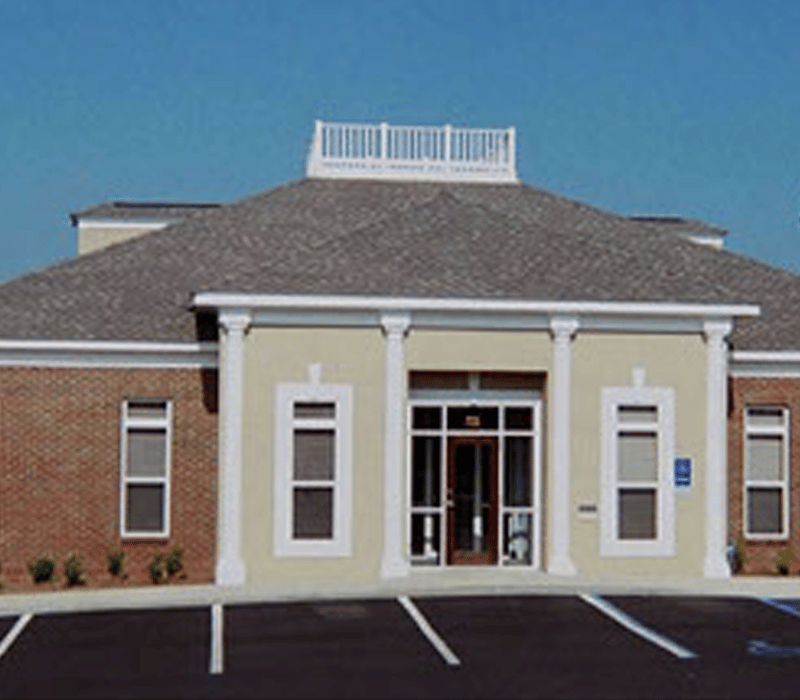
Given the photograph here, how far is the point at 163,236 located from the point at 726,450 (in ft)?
40.4

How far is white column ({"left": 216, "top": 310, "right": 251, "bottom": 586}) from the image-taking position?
90.2ft

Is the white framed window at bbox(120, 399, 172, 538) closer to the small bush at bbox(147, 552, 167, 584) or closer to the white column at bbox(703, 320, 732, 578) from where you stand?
the small bush at bbox(147, 552, 167, 584)

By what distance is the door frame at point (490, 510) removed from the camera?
29109 millimetres

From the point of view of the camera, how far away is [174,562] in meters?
29.0

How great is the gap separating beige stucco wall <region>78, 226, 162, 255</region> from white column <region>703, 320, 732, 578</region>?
18256mm

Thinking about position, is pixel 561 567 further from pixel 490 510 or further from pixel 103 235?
pixel 103 235

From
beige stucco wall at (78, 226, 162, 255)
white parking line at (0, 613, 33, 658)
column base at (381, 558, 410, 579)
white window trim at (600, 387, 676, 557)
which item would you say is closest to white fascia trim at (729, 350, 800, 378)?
white window trim at (600, 387, 676, 557)

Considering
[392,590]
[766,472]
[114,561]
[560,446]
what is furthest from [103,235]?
[392,590]

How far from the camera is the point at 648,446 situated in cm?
2866

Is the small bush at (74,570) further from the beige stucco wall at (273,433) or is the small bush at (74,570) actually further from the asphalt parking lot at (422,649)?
the asphalt parking lot at (422,649)

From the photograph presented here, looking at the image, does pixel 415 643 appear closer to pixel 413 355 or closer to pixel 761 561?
pixel 413 355

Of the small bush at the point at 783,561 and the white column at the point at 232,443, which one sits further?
the small bush at the point at 783,561

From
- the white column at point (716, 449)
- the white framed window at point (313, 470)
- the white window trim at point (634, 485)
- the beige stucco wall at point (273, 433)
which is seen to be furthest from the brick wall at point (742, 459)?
the white framed window at point (313, 470)

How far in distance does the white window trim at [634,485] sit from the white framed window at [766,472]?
8.00 ft
